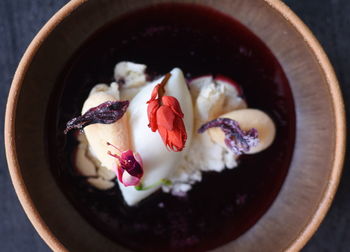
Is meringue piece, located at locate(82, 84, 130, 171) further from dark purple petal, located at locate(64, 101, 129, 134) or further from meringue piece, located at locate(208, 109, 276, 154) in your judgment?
meringue piece, located at locate(208, 109, 276, 154)

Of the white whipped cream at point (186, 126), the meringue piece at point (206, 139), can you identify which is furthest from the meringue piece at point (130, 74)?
the meringue piece at point (206, 139)

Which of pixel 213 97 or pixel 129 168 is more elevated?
pixel 213 97

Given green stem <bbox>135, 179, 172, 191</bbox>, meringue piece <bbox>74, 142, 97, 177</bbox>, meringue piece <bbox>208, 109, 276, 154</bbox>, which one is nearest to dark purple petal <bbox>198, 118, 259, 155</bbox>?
meringue piece <bbox>208, 109, 276, 154</bbox>

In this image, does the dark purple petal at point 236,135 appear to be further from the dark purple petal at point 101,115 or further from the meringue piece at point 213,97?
the dark purple petal at point 101,115

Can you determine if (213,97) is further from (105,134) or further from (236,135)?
(105,134)

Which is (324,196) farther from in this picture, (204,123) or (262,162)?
(204,123)

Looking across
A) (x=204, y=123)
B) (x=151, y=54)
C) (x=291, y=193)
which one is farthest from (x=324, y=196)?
(x=151, y=54)

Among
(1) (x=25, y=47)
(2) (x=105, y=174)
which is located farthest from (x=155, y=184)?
(1) (x=25, y=47)
